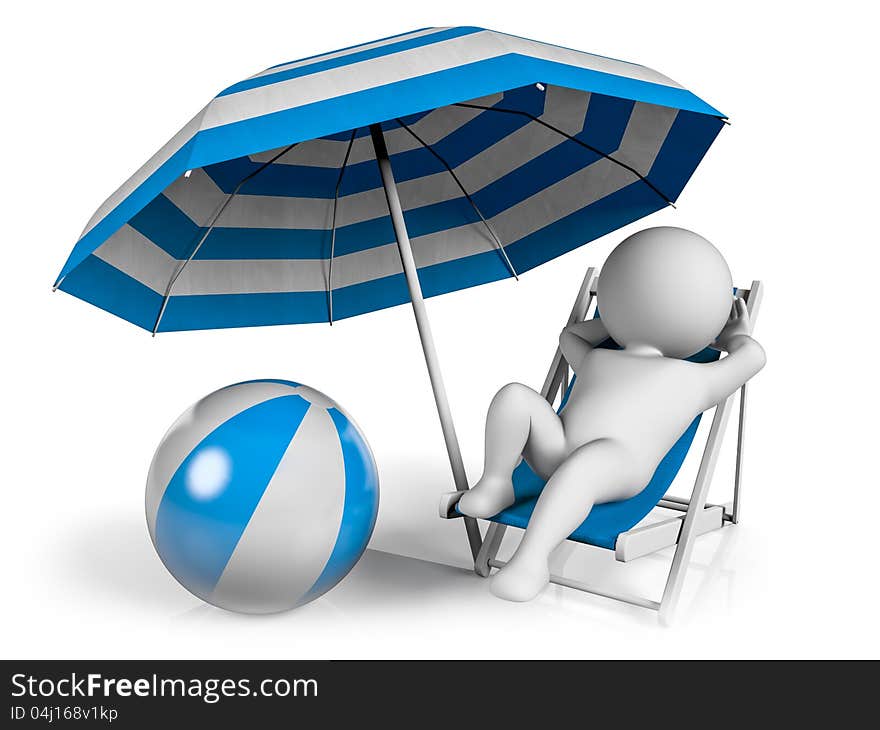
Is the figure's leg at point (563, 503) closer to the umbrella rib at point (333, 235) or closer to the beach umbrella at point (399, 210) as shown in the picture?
the beach umbrella at point (399, 210)

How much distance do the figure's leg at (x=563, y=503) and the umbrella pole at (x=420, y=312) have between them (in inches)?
22.8

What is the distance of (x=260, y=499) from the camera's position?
3.45m

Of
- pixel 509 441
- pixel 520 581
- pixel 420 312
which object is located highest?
pixel 420 312

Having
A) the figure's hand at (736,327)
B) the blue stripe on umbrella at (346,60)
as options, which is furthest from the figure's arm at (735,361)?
the blue stripe on umbrella at (346,60)

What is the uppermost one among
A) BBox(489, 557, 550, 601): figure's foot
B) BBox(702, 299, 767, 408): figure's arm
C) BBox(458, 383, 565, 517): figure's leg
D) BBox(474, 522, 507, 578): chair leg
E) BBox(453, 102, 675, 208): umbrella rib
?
BBox(453, 102, 675, 208): umbrella rib

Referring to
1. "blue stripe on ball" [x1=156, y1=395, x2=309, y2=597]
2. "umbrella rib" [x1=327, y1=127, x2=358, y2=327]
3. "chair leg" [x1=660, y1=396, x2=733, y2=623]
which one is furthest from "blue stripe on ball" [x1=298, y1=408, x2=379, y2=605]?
"chair leg" [x1=660, y1=396, x2=733, y2=623]

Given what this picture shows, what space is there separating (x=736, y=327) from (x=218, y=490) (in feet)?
7.12

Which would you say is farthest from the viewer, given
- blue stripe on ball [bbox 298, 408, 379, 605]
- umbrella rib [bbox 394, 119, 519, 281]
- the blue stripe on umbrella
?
umbrella rib [bbox 394, 119, 519, 281]

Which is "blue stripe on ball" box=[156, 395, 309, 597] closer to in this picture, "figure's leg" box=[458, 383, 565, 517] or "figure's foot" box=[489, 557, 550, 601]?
"figure's leg" box=[458, 383, 565, 517]

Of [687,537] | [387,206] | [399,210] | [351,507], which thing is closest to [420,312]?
[399,210]

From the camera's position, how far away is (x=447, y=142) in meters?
4.56

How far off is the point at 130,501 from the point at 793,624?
316 centimetres

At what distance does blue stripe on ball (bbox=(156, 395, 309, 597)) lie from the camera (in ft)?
11.3

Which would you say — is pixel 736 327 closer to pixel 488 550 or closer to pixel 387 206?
pixel 488 550
